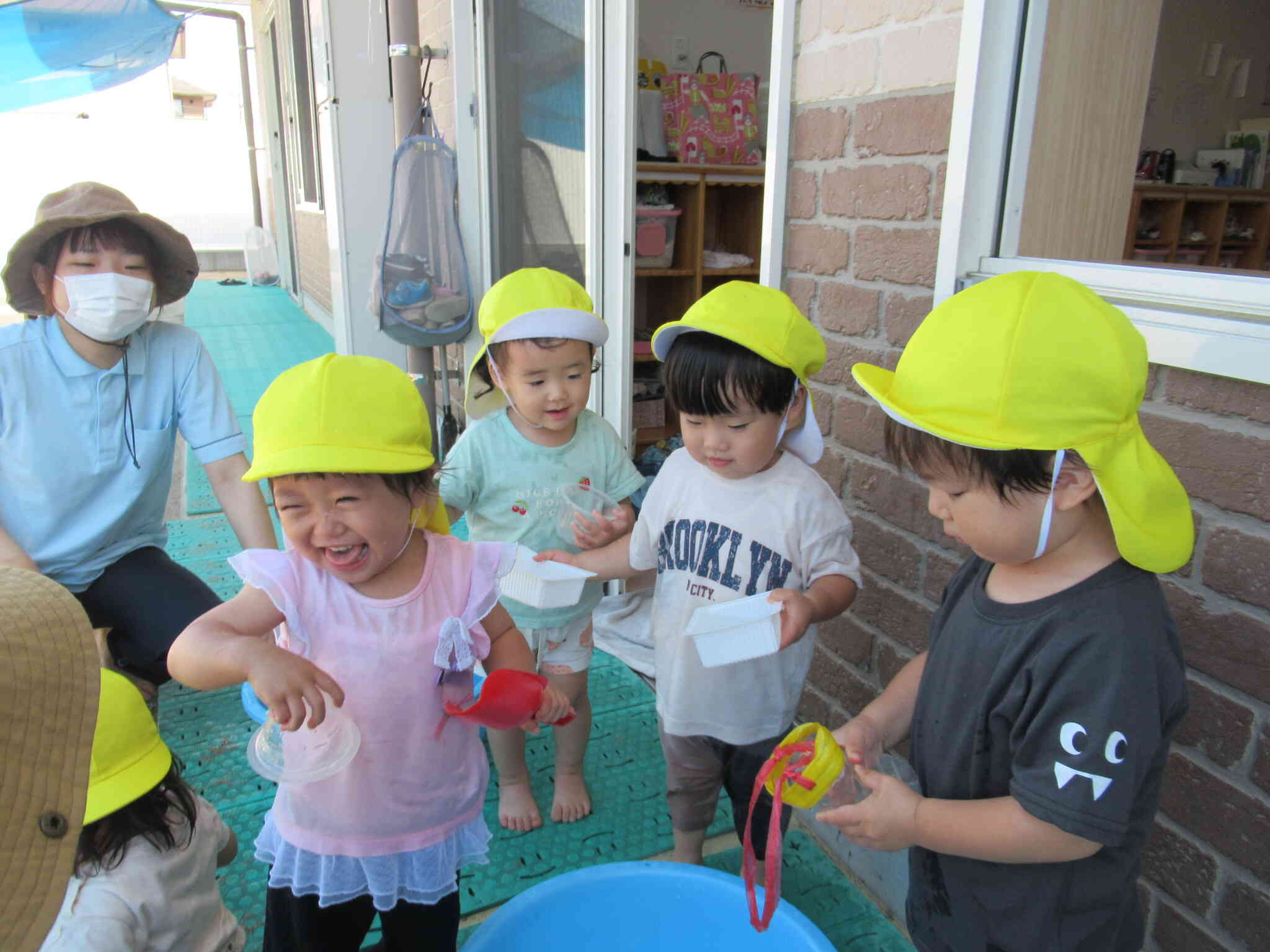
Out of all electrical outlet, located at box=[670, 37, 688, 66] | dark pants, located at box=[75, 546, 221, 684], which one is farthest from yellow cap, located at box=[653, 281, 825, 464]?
electrical outlet, located at box=[670, 37, 688, 66]

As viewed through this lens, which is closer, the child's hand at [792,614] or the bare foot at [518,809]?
the child's hand at [792,614]

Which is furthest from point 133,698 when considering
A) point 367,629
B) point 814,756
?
point 814,756

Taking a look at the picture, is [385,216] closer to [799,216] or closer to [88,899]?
[799,216]

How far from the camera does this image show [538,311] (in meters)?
2.00

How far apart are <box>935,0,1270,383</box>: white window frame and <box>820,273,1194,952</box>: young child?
1.29ft

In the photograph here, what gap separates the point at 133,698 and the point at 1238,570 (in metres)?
1.83

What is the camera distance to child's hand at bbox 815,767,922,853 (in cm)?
112

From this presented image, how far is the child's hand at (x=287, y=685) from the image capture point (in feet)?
3.82

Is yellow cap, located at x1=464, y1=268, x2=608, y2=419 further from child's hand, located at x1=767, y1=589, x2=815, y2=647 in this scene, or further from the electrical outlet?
the electrical outlet

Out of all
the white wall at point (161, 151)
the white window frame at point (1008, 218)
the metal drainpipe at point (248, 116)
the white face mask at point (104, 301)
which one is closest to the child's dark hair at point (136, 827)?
the white face mask at point (104, 301)

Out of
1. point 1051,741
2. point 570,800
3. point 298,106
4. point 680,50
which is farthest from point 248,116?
point 1051,741

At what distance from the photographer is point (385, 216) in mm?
4832

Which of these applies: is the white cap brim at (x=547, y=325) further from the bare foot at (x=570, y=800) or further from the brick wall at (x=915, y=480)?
the bare foot at (x=570, y=800)

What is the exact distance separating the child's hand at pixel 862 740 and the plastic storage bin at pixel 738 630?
0.58 ft
